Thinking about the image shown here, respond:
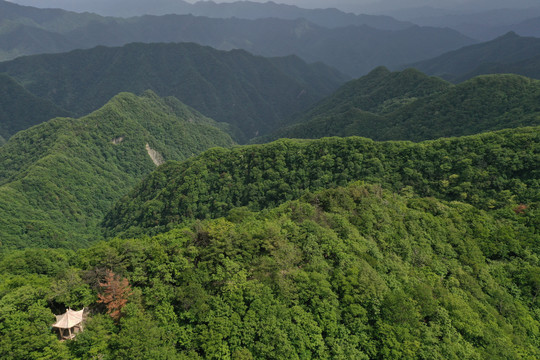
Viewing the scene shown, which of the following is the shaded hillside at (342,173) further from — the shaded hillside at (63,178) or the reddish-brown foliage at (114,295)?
the reddish-brown foliage at (114,295)

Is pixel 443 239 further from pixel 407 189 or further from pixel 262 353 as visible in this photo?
pixel 262 353

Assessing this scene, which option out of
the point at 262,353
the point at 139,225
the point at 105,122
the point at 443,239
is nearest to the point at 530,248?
the point at 443,239

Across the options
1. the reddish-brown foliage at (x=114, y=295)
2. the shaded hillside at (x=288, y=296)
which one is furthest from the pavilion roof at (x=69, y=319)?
the reddish-brown foliage at (x=114, y=295)

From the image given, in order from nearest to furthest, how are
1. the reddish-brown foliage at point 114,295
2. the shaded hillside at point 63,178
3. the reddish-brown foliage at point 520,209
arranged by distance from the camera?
1. the reddish-brown foliage at point 114,295
2. the reddish-brown foliage at point 520,209
3. the shaded hillside at point 63,178

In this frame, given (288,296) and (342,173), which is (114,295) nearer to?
(288,296)

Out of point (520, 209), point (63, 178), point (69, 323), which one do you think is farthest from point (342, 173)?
point (63, 178)

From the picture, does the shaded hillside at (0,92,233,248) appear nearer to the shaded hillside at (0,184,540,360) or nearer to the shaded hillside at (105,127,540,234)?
the shaded hillside at (105,127,540,234)
